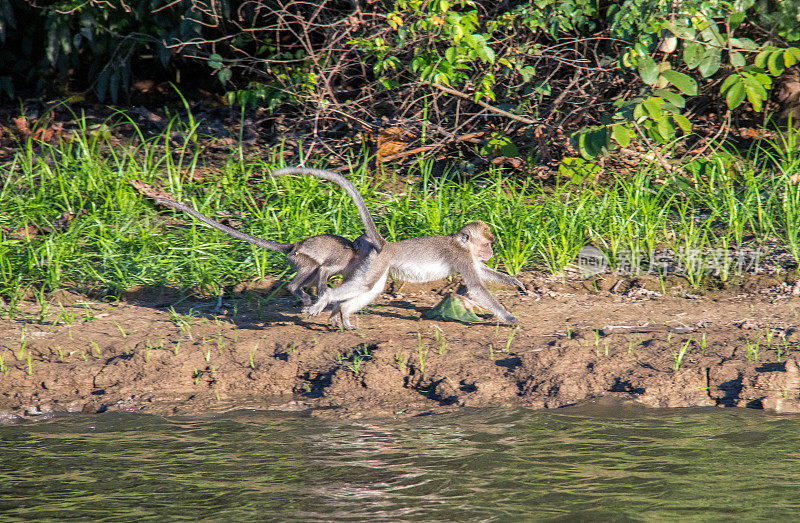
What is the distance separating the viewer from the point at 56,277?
613 centimetres

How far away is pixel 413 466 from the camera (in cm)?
396

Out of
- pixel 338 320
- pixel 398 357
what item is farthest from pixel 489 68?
pixel 398 357

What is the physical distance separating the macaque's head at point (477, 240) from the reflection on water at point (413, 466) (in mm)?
1535

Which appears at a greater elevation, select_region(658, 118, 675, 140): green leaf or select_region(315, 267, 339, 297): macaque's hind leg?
select_region(658, 118, 675, 140): green leaf

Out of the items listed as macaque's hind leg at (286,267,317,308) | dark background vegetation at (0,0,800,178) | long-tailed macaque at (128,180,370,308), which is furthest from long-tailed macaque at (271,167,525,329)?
dark background vegetation at (0,0,800,178)

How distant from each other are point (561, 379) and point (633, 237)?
214 cm

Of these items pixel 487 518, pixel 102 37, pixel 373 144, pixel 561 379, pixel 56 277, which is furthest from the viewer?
pixel 102 37

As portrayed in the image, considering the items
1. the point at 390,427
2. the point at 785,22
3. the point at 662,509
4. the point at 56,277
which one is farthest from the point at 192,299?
the point at 785,22

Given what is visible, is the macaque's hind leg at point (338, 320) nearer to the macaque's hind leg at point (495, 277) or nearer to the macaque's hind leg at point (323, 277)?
the macaque's hind leg at point (323, 277)

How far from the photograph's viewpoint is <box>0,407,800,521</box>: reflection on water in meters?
3.54

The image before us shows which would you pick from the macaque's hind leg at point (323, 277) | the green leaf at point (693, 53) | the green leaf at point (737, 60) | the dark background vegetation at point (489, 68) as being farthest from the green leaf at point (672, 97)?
the macaque's hind leg at point (323, 277)

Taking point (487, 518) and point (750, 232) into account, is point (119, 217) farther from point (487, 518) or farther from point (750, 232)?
point (750, 232)

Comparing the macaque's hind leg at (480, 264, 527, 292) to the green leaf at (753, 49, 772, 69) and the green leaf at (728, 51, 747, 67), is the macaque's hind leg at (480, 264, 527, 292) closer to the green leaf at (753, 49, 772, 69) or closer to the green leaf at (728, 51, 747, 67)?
the green leaf at (728, 51, 747, 67)

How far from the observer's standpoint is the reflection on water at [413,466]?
354cm
